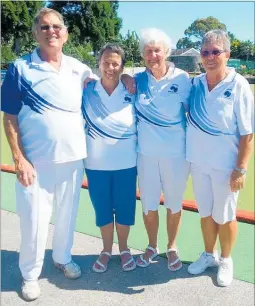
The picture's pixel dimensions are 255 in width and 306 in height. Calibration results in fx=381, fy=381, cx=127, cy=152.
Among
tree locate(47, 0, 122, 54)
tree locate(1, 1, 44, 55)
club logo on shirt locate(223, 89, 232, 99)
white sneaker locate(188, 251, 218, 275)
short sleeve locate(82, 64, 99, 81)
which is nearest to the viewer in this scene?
club logo on shirt locate(223, 89, 232, 99)

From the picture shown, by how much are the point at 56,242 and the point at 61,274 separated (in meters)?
0.26

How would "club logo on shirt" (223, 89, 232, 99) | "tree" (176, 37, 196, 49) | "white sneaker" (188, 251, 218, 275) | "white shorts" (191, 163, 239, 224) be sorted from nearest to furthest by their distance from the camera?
"club logo on shirt" (223, 89, 232, 99)
"white shorts" (191, 163, 239, 224)
"white sneaker" (188, 251, 218, 275)
"tree" (176, 37, 196, 49)

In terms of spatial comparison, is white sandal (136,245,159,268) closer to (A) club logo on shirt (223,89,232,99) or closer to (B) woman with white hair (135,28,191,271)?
(B) woman with white hair (135,28,191,271)

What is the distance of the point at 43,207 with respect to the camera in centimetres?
268

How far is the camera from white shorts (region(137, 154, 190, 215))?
2.80 metres

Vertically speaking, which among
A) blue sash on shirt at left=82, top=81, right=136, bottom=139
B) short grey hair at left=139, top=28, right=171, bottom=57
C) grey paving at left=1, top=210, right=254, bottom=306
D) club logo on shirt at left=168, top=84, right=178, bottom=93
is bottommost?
grey paving at left=1, top=210, right=254, bottom=306

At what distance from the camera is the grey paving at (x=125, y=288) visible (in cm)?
256

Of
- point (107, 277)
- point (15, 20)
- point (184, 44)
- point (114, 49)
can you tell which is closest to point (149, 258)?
point (107, 277)

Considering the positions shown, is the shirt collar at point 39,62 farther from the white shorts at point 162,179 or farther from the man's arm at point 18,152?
the white shorts at point 162,179

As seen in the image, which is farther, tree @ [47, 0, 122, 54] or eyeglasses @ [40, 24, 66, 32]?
tree @ [47, 0, 122, 54]

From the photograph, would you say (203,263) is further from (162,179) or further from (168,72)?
(168,72)

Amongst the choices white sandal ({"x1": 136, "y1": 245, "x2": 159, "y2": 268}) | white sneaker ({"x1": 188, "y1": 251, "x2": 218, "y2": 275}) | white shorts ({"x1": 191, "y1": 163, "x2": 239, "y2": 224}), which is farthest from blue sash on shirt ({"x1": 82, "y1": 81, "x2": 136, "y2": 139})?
white sneaker ({"x1": 188, "y1": 251, "x2": 218, "y2": 275})

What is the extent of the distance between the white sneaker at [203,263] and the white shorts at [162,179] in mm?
410

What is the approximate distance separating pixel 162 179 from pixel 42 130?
967 mm
